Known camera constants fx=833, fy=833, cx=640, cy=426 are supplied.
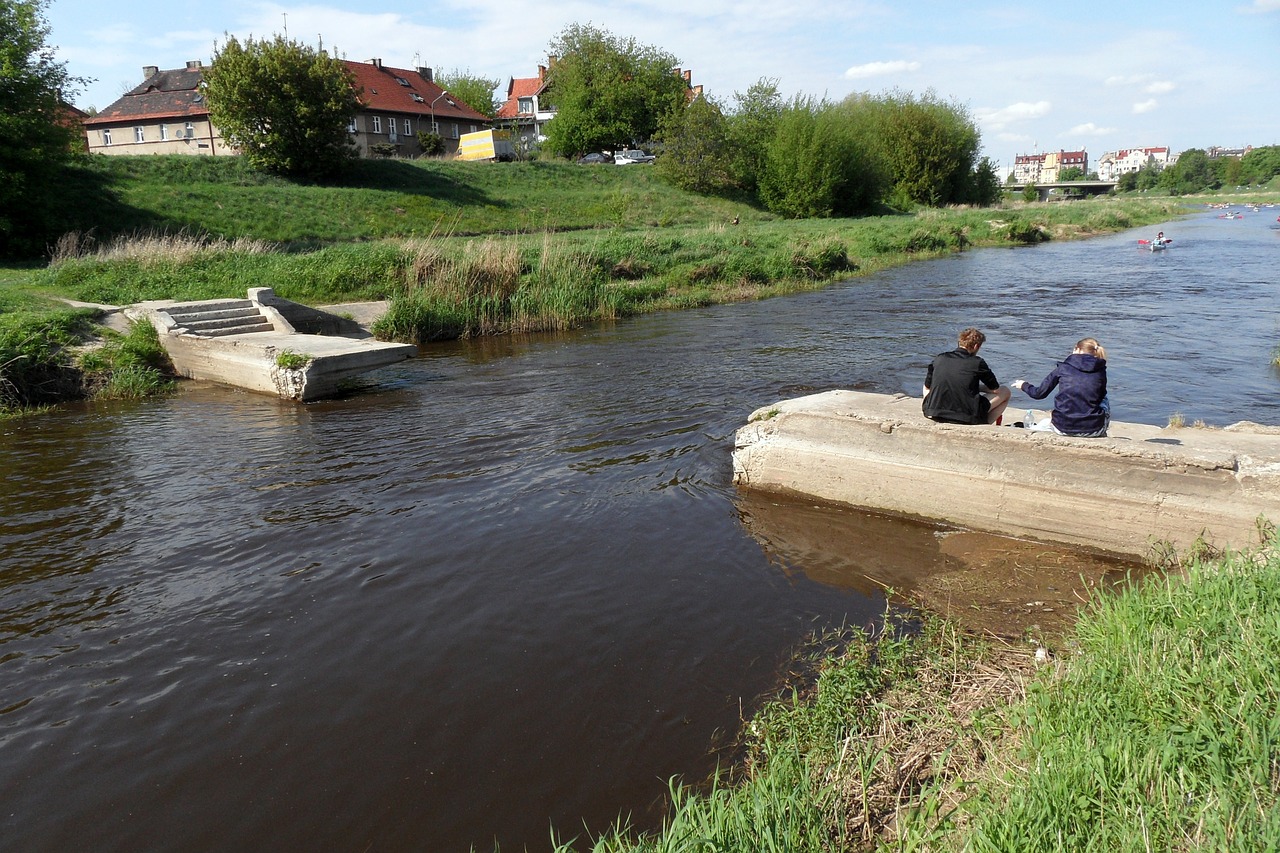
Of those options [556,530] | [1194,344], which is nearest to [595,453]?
[556,530]

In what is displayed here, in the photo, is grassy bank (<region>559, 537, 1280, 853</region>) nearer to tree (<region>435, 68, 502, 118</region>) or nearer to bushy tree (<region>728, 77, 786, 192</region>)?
bushy tree (<region>728, 77, 786, 192</region>)

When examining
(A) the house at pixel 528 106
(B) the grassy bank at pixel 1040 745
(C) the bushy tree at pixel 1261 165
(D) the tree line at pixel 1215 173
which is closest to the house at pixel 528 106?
(A) the house at pixel 528 106

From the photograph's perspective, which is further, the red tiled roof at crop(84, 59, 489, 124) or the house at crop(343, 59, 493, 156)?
the house at crop(343, 59, 493, 156)

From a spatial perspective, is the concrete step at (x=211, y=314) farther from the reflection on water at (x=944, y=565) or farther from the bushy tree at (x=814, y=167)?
the bushy tree at (x=814, y=167)

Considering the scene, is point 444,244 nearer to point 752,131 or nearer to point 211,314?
point 211,314

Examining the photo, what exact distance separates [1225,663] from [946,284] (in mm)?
24971

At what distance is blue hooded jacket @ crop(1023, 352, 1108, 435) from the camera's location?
6.96 m

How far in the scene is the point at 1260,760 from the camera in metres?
3.10

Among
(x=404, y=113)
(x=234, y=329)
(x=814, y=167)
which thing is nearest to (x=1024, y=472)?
(x=234, y=329)

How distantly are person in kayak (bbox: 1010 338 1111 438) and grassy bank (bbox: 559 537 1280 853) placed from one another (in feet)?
6.20

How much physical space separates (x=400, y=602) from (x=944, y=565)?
4.41 metres

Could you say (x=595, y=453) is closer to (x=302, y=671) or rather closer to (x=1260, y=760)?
(x=302, y=671)

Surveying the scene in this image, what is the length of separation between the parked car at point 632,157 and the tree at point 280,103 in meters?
28.8

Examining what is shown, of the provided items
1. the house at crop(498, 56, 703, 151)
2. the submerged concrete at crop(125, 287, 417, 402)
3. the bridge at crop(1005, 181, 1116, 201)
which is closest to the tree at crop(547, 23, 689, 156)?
the house at crop(498, 56, 703, 151)
